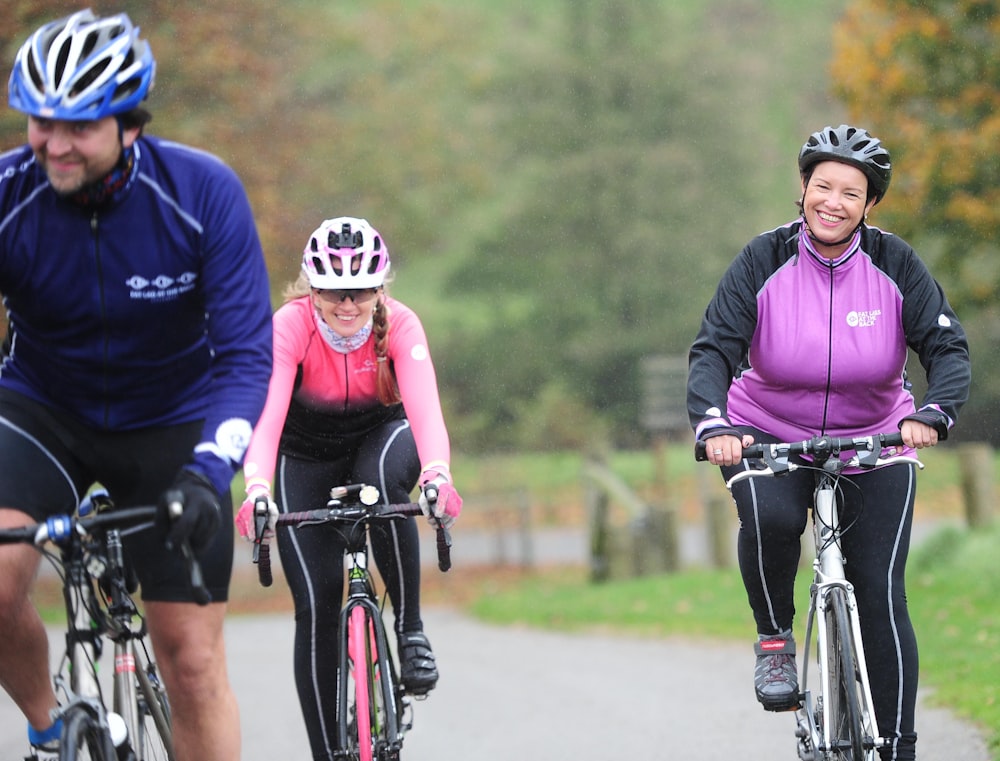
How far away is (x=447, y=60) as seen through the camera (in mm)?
36219

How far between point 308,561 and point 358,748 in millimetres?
707

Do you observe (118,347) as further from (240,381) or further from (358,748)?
(358,748)

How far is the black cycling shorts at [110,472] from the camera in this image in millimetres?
4484

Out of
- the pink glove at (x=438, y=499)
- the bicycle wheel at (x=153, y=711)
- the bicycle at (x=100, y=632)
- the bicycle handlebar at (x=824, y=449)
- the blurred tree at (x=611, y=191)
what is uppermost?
the blurred tree at (x=611, y=191)

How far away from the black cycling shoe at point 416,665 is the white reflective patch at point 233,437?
1979 millimetres

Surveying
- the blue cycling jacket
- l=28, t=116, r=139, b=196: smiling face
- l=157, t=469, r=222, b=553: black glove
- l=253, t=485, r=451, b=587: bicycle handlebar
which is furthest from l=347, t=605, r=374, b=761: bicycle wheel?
l=28, t=116, r=139, b=196: smiling face

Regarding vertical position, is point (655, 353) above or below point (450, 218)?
below

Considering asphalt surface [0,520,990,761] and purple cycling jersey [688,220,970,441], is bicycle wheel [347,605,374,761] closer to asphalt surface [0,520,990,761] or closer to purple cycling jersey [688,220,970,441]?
purple cycling jersey [688,220,970,441]

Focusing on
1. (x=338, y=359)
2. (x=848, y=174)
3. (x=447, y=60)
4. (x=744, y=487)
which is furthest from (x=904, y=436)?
(x=447, y=60)

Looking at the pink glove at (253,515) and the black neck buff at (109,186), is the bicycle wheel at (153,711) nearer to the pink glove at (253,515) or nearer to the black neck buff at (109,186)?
the pink glove at (253,515)

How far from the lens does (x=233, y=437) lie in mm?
4238

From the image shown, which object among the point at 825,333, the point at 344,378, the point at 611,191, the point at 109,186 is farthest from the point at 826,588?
the point at 611,191

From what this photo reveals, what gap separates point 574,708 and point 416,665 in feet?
11.7

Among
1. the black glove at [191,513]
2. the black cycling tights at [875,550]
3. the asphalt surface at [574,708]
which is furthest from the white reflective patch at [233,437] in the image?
the asphalt surface at [574,708]
